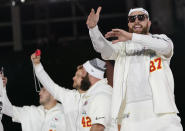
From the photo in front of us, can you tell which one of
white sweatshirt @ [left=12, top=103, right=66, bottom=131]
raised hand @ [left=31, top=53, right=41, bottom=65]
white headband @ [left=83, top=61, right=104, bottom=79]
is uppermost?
raised hand @ [left=31, top=53, right=41, bottom=65]

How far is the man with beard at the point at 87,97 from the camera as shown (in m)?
4.00

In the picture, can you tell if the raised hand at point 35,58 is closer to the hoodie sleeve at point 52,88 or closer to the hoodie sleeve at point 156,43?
the hoodie sleeve at point 52,88

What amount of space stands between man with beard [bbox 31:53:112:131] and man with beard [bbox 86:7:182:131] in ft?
1.81

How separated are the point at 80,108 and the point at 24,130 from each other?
3.50 feet

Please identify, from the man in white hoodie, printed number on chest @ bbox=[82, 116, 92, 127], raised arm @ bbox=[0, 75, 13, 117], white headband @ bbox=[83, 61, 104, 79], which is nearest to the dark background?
the man in white hoodie

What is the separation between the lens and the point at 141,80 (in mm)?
3373

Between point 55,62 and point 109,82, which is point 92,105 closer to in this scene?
point 109,82

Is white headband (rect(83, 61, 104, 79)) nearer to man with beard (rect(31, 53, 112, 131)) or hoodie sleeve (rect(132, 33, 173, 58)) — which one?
man with beard (rect(31, 53, 112, 131))

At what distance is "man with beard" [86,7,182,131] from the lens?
3254 mm

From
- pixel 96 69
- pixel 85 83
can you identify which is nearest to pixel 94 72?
pixel 96 69

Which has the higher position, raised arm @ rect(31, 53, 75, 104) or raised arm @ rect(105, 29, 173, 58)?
raised arm @ rect(105, 29, 173, 58)

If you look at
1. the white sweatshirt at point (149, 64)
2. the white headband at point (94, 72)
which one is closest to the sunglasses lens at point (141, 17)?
the white sweatshirt at point (149, 64)

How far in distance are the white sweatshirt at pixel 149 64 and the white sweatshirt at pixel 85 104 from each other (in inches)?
24.6

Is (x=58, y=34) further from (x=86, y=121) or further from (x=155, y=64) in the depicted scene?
(x=155, y=64)
